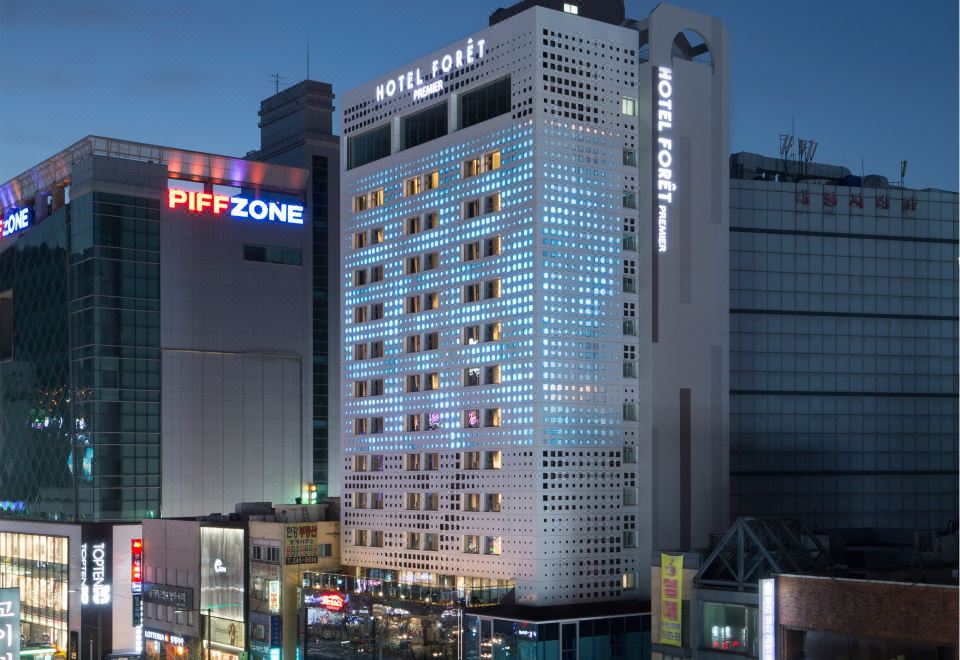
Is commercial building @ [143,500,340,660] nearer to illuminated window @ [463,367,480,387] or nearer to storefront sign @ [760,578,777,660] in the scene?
illuminated window @ [463,367,480,387]

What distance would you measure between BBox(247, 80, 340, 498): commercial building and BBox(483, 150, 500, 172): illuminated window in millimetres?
54078

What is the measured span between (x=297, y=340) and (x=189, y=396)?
43.7ft

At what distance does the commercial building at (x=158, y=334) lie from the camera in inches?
5017

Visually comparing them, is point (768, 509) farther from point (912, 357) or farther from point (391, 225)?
point (391, 225)

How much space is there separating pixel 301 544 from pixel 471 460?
63.5ft

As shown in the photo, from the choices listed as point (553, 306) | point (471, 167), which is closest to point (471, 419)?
point (553, 306)

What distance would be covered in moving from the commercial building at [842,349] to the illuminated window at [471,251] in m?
26.4

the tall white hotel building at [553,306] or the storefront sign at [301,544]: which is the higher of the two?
the tall white hotel building at [553,306]

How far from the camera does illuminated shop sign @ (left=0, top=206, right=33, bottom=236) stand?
14288cm

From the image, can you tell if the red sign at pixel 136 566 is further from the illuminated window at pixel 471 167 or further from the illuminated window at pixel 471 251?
the illuminated window at pixel 471 167

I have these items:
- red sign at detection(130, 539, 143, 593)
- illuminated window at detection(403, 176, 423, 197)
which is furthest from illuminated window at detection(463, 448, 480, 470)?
red sign at detection(130, 539, 143, 593)

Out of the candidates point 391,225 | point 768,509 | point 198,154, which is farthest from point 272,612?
point 198,154

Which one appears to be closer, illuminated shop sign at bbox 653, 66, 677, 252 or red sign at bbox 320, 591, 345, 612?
illuminated shop sign at bbox 653, 66, 677, 252

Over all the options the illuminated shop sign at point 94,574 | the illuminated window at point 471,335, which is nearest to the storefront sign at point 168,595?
the illuminated shop sign at point 94,574
